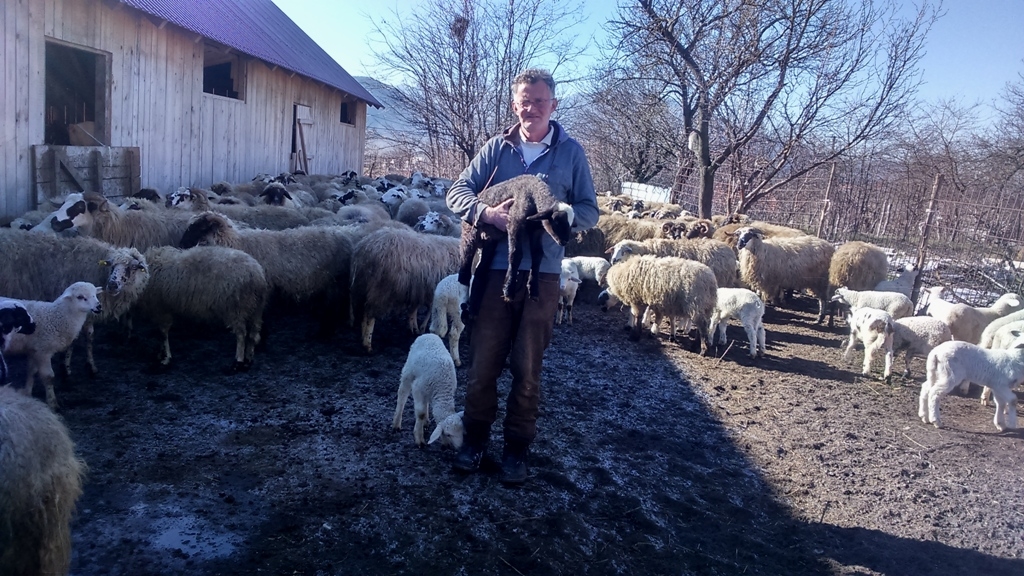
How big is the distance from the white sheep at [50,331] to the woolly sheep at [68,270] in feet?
1.89

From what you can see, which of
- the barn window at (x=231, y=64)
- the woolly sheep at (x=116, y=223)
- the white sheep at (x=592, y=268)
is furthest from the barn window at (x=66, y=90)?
the white sheep at (x=592, y=268)

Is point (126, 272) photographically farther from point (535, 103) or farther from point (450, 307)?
point (535, 103)

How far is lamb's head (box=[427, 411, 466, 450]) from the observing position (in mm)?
4094

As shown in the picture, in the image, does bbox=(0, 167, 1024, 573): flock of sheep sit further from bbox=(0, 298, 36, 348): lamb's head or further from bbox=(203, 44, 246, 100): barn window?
bbox=(203, 44, 246, 100): barn window

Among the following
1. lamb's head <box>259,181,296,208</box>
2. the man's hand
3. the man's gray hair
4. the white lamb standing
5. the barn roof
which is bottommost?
the white lamb standing

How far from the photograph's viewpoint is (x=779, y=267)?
1002 cm

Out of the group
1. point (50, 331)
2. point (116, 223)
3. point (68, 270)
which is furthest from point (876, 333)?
point (116, 223)

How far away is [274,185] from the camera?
10016 millimetres

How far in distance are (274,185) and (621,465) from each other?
307 inches

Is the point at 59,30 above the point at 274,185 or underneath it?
above

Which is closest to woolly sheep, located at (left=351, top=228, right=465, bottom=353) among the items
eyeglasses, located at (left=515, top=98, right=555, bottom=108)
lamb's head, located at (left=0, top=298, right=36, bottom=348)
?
lamb's head, located at (left=0, top=298, right=36, bottom=348)

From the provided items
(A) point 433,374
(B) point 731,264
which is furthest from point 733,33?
(A) point 433,374

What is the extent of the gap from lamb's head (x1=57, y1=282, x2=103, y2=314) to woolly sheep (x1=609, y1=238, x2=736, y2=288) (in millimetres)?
6707

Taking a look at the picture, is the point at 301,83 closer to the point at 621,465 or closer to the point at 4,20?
the point at 4,20
